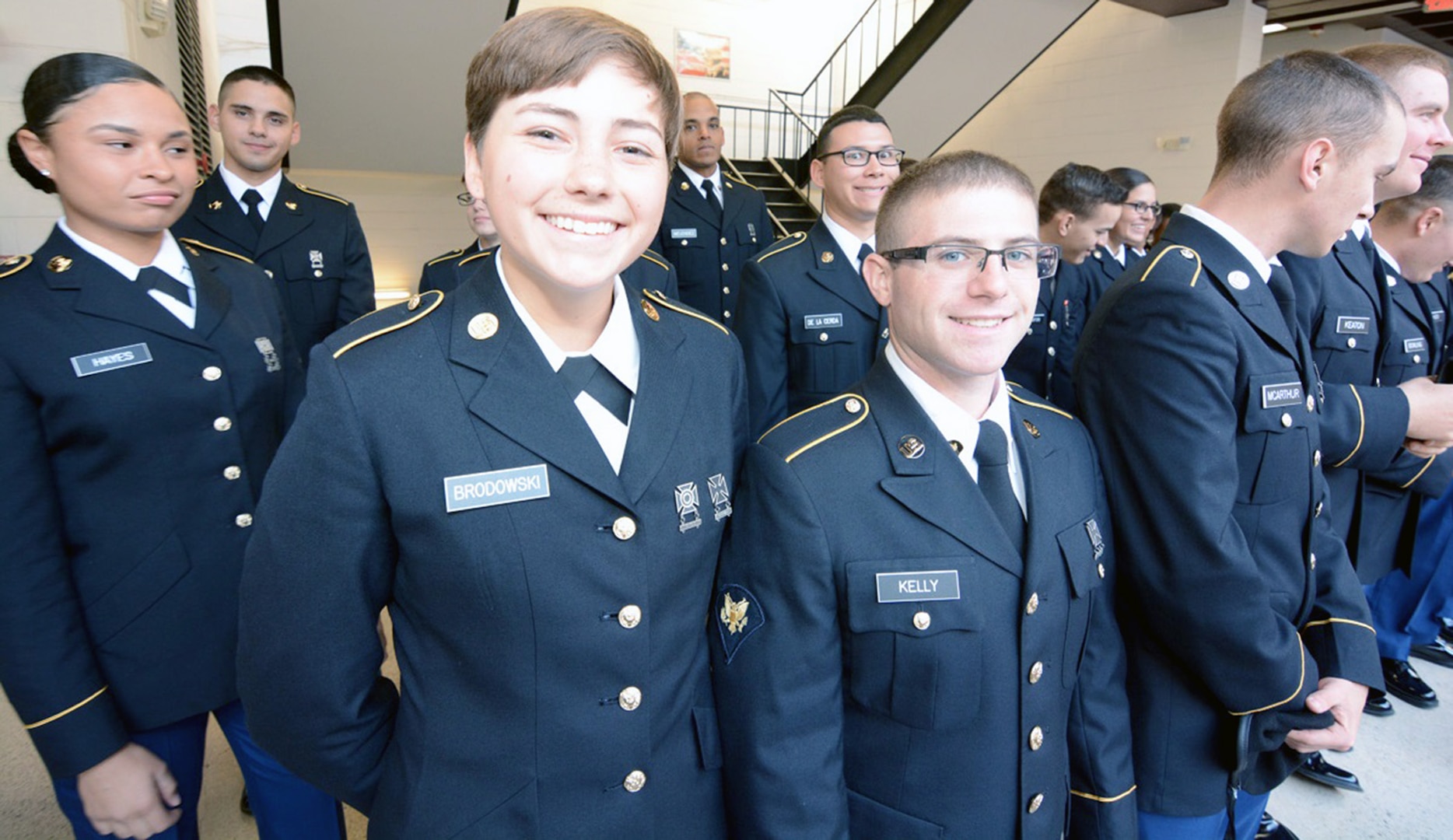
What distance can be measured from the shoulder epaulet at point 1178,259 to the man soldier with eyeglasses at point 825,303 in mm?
980

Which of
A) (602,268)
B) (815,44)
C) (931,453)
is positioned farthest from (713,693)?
(815,44)

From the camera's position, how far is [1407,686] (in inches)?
106

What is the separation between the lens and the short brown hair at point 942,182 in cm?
118

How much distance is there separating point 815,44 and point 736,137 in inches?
68.3

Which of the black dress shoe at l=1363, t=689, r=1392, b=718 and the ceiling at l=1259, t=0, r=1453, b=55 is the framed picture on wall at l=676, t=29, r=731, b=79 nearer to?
the ceiling at l=1259, t=0, r=1453, b=55

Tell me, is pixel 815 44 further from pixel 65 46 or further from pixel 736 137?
pixel 65 46

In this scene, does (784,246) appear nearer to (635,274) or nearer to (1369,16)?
(635,274)

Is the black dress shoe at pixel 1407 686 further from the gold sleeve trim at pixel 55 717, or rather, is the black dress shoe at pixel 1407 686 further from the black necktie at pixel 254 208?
the black necktie at pixel 254 208

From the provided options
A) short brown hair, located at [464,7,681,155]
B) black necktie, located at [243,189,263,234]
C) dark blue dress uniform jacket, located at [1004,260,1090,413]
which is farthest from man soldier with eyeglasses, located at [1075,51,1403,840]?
black necktie, located at [243,189,263,234]

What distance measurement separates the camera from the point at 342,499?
0.81m

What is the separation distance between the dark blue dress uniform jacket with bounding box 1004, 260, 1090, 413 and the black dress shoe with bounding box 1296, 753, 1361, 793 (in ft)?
4.86

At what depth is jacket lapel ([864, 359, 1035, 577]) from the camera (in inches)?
41.9

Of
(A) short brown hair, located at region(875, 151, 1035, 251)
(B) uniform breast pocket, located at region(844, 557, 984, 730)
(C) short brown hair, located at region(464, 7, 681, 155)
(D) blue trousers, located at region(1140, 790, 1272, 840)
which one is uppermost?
(C) short brown hair, located at region(464, 7, 681, 155)

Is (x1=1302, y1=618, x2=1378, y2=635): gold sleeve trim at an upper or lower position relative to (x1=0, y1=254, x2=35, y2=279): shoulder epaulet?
lower
